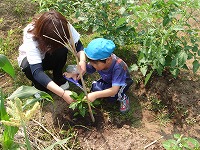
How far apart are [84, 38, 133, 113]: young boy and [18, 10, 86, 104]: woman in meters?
0.22

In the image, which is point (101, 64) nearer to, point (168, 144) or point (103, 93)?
point (103, 93)

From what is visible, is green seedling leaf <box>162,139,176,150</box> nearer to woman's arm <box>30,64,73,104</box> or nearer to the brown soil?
the brown soil

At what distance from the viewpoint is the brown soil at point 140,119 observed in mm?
2318

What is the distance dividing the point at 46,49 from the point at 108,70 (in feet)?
1.81

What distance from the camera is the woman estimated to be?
84.9 inches

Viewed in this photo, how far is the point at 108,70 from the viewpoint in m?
2.37

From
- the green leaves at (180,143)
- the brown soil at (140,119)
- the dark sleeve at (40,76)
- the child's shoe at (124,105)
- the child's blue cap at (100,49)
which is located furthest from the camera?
the child's shoe at (124,105)

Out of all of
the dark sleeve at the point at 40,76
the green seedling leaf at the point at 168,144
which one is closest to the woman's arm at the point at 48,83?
the dark sleeve at the point at 40,76

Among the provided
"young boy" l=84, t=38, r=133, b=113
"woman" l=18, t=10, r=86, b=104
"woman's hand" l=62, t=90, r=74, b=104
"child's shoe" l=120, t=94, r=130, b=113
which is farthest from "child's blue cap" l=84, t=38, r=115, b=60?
"child's shoe" l=120, t=94, r=130, b=113

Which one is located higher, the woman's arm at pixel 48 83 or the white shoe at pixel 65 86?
the woman's arm at pixel 48 83

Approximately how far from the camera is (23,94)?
1.71 m

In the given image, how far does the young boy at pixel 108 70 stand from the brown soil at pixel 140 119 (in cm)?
16

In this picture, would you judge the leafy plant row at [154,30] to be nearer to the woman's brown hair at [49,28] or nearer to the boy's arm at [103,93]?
the boy's arm at [103,93]

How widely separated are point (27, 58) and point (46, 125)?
0.61 metres
